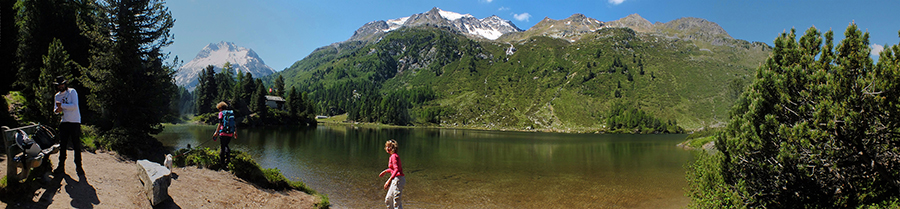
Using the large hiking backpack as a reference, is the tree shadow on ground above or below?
below

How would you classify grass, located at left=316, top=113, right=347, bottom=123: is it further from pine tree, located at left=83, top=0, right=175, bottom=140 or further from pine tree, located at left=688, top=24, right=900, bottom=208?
pine tree, located at left=688, top=24, right=900, bottom=208

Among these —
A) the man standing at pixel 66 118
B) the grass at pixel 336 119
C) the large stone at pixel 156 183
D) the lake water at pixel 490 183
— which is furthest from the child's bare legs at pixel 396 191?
the grass at pixel 336 119

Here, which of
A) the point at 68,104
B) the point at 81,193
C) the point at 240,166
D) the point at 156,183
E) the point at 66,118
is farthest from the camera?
the point at 240,166

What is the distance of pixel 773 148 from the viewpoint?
952 cm

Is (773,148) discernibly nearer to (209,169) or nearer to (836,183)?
(836,183)

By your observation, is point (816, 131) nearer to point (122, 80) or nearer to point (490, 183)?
point (490, 183)

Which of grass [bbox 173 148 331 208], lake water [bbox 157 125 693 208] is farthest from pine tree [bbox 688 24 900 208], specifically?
grass [bbox 173 148 331 208]

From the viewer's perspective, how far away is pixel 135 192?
9.34 meters

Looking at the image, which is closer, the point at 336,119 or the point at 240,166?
the point at 240,166

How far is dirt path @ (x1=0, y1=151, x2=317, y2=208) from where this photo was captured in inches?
308

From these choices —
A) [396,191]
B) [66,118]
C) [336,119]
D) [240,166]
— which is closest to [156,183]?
[66,118]

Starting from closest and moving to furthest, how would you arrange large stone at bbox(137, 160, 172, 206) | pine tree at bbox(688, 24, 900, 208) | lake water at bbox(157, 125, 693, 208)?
1. pine tree at bbox(688, 24, 900, 208)
2. large stone at bbox(137, 160, 172, 206)
3. lake water at bbox(157, 125, 693, 208)

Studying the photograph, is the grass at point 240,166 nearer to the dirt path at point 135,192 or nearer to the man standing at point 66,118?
the dirt path at point 135,192

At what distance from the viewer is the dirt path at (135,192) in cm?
782
